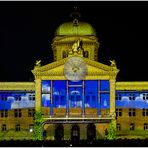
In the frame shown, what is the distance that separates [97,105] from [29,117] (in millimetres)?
6808

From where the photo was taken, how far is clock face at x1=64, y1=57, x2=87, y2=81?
188 feet

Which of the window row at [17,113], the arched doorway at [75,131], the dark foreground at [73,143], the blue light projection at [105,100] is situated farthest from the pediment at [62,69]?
the dark foreground at [73,143]

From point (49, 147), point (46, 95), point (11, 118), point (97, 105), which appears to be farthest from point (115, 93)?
point (49, 147)

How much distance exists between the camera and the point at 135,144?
4569 cm

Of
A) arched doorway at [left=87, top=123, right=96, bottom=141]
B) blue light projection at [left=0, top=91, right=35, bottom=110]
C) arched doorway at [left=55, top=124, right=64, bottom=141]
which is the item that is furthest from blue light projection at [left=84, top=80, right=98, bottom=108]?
blue light projection at [left=0, top=91, right=35, bottom=110]

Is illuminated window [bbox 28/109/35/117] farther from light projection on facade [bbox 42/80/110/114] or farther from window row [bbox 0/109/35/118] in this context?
light projection on facade [bbox 42/80/110/114]

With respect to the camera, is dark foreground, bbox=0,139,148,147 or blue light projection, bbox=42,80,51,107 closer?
dark foreground, bbox=0,139,148,147

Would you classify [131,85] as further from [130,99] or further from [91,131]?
[91,131]

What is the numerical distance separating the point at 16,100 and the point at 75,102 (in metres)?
5.78

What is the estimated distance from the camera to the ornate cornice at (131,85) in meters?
58.1

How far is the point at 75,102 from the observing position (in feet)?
187

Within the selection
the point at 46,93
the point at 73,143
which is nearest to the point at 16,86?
the point at 46,93

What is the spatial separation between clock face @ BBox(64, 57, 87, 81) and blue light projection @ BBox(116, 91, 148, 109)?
13.2ft

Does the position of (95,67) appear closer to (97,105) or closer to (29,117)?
(97,105)
